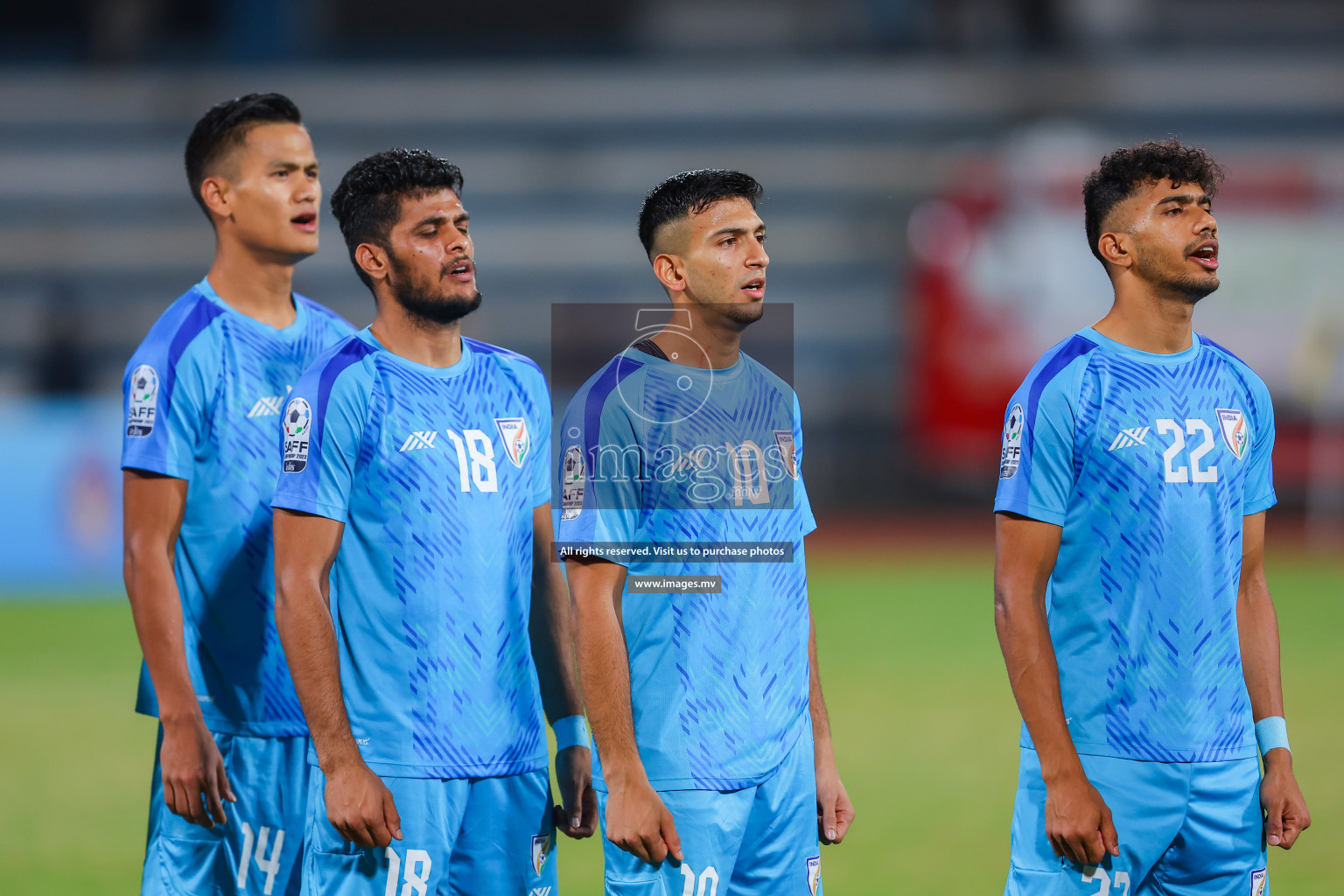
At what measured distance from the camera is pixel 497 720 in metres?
3.35

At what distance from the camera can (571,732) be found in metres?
3.45

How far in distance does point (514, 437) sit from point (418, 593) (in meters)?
0.47

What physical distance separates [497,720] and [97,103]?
23710mm

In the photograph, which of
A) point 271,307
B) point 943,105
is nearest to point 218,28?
point 943,105

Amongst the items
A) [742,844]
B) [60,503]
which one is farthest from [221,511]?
[60,503]

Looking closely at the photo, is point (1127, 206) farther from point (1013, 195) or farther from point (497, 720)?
point (1013, 195)

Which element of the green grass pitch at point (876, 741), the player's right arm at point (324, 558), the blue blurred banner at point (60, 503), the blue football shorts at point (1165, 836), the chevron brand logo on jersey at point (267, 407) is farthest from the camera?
the blue blurred banner at point (60, 503)

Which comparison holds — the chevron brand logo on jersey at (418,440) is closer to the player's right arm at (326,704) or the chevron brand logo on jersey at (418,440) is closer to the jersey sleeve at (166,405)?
the player's right arm at (326,704)

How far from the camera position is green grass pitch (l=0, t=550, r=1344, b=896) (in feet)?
20.7

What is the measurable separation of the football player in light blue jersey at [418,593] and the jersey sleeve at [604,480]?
0.27 metres

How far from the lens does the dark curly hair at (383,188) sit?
3.44 m

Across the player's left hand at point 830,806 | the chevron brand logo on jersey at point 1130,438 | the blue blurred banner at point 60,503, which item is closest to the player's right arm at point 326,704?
the player's left hand at point 830,806

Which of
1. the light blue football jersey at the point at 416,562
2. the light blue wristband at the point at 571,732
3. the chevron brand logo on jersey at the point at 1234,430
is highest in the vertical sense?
the chevron brand logo on jersey at the point at 1234,430

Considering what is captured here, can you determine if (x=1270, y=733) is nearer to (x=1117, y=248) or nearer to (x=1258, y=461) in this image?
(x=1258, y=461)
